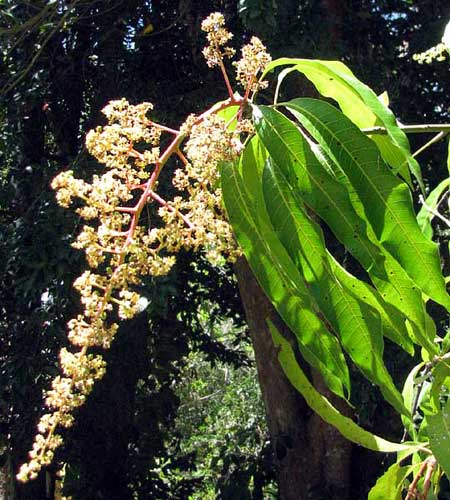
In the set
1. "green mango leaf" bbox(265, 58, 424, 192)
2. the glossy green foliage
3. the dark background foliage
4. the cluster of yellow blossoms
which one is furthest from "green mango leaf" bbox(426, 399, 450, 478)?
the dark background foliage

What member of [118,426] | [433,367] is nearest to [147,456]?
[118,426]

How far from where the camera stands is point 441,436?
2.96ft

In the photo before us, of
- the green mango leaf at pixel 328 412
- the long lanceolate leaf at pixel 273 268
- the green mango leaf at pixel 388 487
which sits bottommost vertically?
the green mango leaf at pixel 388 487

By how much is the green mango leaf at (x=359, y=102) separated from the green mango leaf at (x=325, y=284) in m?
0.11

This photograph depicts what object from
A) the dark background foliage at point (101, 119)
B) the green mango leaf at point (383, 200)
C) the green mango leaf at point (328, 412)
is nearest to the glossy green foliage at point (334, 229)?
the green mango leaf at point (383, 200)

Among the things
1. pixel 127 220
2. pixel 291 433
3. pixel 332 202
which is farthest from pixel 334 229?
pixel 291 433

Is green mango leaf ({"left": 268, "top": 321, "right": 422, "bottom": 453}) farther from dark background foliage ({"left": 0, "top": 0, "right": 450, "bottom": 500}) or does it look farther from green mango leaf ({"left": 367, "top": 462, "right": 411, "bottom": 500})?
dark background foliage ({"left": 0, "top": 0, "right": 450, "bottom": 500})

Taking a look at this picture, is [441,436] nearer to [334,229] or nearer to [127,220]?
[334,229]

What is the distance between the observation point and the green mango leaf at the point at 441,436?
886 mm

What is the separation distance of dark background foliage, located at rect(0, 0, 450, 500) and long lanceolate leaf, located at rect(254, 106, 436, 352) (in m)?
2.15

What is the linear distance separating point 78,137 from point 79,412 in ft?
4.27

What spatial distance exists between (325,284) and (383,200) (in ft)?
0.35

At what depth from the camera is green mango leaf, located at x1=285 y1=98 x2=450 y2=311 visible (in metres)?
0.79

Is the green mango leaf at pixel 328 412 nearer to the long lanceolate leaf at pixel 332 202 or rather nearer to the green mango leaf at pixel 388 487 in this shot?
the green mango leaf at pixel 388 487
